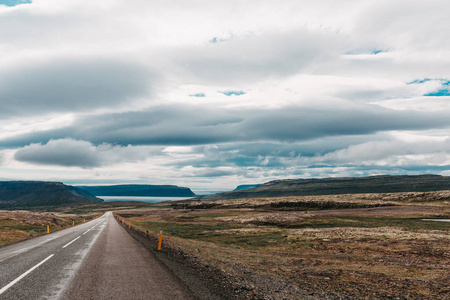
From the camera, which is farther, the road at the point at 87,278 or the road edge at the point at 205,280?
the road edge at the point at 205,280

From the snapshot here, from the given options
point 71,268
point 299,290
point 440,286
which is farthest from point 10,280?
point 440,286

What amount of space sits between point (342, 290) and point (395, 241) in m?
19.6

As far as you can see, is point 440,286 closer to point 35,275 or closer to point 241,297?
point 241,297

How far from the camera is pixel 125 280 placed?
11.2 meters

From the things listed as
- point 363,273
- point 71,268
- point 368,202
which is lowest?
point 368,202

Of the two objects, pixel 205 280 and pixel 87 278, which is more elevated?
pixel 87 278

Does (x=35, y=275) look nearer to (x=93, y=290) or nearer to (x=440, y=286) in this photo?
(x=93, y=290)

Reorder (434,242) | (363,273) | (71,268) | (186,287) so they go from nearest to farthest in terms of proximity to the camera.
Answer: (186,287) < (71,268) < (363,273) < (434,242)

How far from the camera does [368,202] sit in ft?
347

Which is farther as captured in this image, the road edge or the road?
the road edge

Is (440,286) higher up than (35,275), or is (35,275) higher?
(35,275)

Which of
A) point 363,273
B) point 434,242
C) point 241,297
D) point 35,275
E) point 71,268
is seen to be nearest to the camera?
point 241,297

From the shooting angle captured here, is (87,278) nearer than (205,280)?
Yes

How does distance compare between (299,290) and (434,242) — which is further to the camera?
(434,242)
